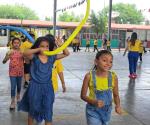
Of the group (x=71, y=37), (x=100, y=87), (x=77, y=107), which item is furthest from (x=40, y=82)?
(x=77, y=107)

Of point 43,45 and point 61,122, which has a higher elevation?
point 43,45

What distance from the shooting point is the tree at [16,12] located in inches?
4038

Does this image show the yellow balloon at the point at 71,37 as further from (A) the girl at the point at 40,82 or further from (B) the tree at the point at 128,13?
(B) the tree at the point at 128,13

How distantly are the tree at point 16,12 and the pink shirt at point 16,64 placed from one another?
92044 millimetres

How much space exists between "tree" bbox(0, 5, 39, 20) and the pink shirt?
92044 mm

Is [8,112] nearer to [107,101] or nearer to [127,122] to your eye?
[127,122]

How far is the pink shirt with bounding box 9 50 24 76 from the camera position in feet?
24.5

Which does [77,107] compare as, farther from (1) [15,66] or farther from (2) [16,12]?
(2) [16,12]

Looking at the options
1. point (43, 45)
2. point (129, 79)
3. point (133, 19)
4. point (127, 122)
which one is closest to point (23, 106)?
point (43, 45)

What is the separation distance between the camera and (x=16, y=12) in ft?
350

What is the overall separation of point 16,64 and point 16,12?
101190 millimetres

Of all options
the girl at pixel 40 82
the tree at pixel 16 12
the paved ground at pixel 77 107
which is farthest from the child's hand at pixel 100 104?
the tree at pixel 16 12

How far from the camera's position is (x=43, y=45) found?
5266mm

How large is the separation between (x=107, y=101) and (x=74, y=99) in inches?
178
